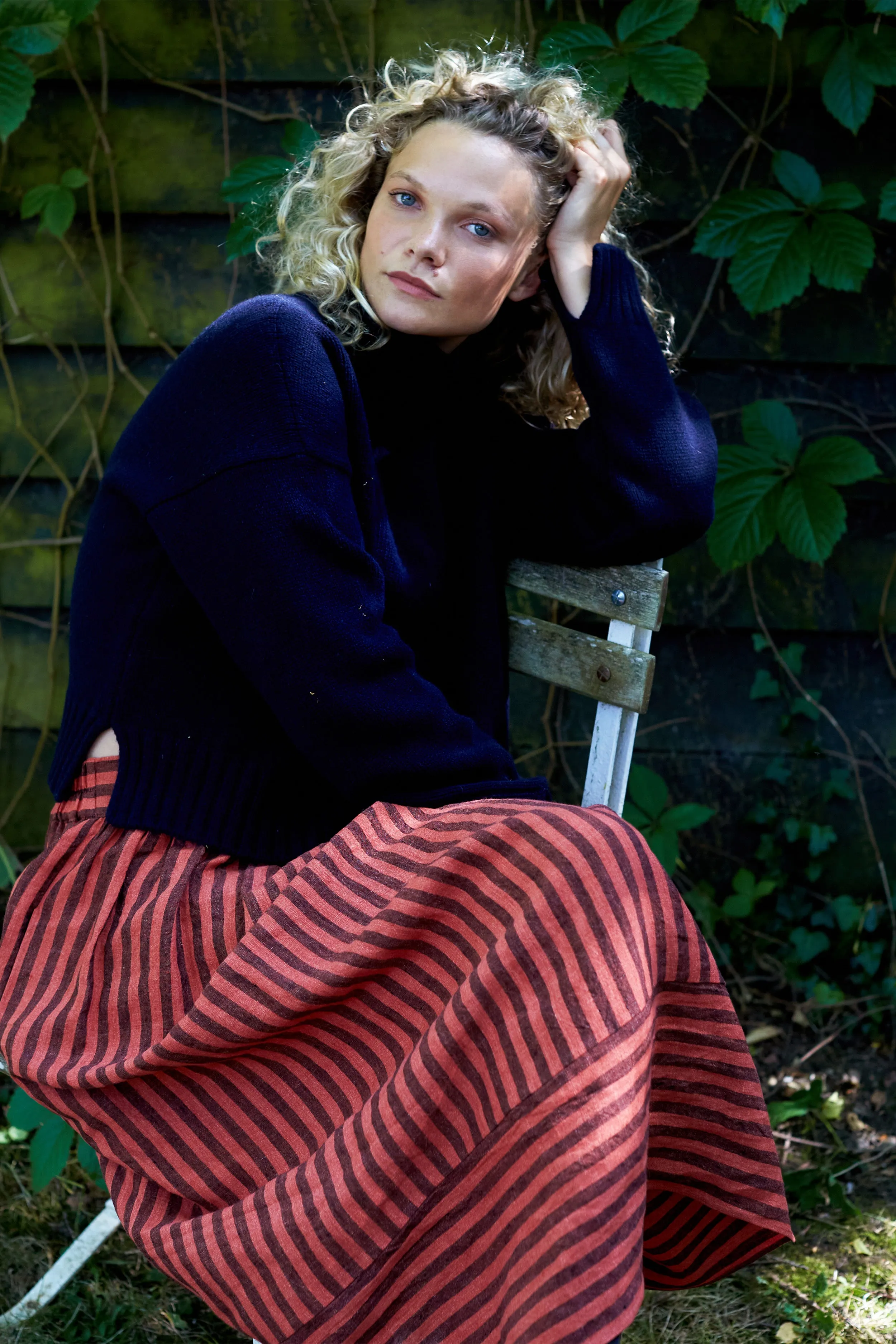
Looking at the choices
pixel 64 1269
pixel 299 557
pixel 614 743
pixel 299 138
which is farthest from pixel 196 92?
pixel 64 1269

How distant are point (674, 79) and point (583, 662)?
3.05 ft

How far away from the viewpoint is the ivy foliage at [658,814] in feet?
6.91

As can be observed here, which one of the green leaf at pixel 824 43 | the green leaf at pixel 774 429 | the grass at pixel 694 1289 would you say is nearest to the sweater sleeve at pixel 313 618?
the grass at pixel 694 1289

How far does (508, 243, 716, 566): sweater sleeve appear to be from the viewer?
1.55 metres

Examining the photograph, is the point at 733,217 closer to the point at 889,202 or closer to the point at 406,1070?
the point at 889,202

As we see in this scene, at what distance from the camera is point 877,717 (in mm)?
2336

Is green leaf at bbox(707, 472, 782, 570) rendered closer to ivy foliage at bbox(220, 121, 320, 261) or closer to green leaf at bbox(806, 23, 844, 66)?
green leaf at bbox(806, 23, 844, 66)

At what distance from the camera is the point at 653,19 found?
6.16 feet

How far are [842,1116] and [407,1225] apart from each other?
1288mm

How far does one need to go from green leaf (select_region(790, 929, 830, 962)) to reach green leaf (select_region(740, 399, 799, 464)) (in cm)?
91

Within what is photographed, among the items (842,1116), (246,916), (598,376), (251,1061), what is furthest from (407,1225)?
(842,1116)

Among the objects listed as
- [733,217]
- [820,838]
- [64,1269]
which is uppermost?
Result: [733,217]

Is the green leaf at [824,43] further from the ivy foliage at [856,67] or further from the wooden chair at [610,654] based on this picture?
the wooden chair at [610,654]

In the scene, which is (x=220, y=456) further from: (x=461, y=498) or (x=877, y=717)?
(x=877, y=717)
